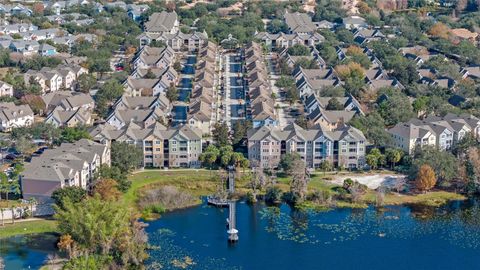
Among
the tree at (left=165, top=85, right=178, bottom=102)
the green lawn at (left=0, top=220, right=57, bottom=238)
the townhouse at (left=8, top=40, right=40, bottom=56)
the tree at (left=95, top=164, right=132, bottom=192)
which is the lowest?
the green lawn at (left=0, top=220, right=57, bottom=238)

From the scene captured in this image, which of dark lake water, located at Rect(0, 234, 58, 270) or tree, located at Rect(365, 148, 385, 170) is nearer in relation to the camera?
dark lake water, located at Rect(0, 234, 58, 270)

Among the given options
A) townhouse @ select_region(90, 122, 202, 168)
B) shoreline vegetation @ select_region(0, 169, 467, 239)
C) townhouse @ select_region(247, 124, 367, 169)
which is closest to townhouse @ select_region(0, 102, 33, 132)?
townhouse @ select_region(90, 122, 202, 168)

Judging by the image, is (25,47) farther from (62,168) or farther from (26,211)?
(26,211)

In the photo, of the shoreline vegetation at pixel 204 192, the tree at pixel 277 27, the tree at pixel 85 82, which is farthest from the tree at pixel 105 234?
the tree at pixel 277 27

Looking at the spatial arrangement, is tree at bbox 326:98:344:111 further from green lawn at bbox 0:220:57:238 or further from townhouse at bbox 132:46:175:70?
green lawn at bbox 0:220:57:238

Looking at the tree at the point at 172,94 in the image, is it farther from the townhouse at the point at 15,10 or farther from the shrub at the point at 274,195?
the townhouse at the point at 15,10

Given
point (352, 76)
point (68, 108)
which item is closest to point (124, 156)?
point (68, 108)
